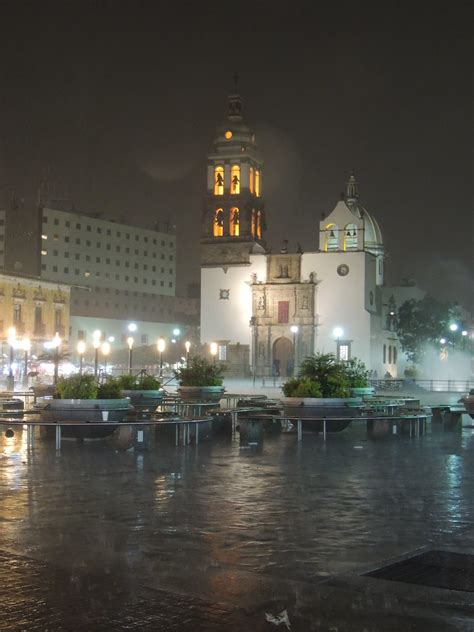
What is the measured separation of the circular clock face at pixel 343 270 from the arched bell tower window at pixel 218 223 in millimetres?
10577

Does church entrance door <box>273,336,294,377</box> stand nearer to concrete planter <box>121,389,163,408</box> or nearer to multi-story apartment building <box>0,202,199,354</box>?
multi-story apartment building <box>0,202,199,354</box>

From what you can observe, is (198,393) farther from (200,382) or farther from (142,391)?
(142,391)

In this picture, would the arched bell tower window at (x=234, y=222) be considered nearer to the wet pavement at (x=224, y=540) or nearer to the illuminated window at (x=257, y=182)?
the illuminated window at (x=257, y=182)

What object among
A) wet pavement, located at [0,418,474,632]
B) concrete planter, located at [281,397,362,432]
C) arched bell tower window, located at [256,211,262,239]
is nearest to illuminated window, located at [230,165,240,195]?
arched bell tower window, located at [256,211,262,239]

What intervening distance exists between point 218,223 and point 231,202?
2.13 metres

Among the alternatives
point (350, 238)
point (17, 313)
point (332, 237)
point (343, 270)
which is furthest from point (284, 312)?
point (17, 313)

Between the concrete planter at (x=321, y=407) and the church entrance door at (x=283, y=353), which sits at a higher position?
the church entrance door at (x=283, y=353)

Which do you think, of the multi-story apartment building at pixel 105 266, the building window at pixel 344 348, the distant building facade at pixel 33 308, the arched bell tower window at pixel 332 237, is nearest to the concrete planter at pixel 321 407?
the distant building facade at pixel 33 308

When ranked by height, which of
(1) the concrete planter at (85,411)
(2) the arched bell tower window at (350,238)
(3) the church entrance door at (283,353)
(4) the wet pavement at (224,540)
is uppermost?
(2) the arched bell tower window at (350,238)

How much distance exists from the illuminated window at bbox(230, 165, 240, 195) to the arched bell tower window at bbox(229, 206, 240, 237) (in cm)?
145

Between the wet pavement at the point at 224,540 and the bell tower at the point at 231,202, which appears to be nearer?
the wet pavement at the point at 224,540

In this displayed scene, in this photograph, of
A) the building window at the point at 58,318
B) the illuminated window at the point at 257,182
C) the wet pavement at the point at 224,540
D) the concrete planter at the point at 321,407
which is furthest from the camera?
the illuminated window at the point at 257,182

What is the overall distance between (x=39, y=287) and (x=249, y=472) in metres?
61.5

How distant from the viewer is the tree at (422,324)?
251 feet
